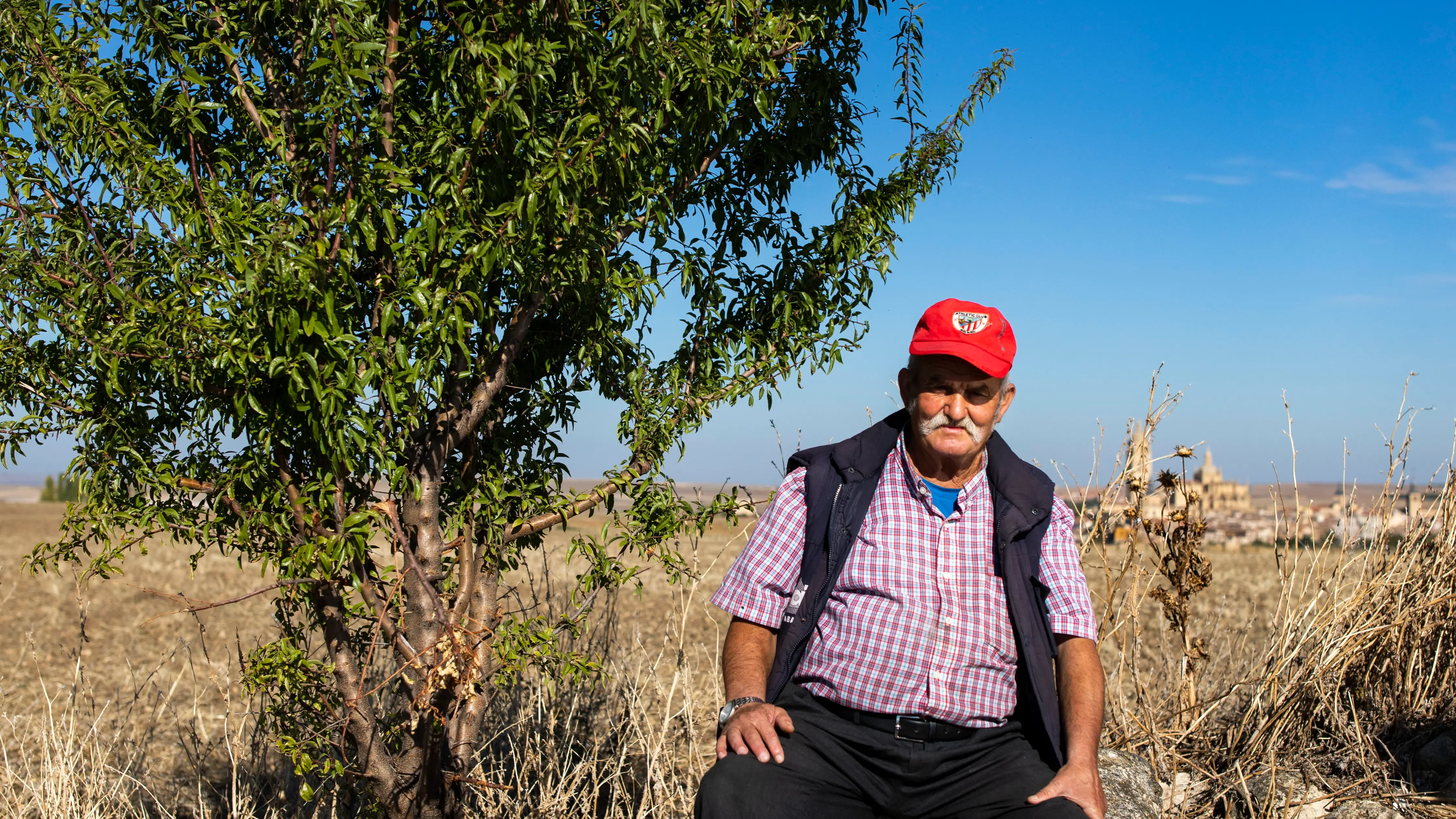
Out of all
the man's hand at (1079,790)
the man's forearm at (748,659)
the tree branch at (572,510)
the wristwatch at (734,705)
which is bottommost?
the man's hand at (1079,790)

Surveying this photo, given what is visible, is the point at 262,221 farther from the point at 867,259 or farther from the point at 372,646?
the point at 867,259

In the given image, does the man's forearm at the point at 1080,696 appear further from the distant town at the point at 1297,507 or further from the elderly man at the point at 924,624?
the distant town at the point at 1297,507

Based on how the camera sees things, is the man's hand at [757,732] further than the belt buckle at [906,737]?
No

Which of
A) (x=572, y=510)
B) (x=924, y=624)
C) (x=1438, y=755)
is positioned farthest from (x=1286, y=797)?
(x=572, y=510)

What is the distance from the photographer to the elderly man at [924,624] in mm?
2932

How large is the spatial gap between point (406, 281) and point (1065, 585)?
2.10 metres

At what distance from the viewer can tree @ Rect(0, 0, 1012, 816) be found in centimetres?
277

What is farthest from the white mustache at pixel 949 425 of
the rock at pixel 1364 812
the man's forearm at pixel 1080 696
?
the rock at pixel 1364 812

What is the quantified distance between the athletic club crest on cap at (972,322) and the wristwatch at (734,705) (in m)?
1.25

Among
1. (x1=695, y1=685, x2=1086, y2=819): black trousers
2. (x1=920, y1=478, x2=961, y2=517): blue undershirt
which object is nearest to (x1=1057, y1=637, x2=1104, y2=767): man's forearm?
(x1=695, y1=685, x2=1086, y2=819): black trousers

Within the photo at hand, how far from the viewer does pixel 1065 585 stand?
3.14m

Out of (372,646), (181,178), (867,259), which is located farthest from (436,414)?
(867,259)

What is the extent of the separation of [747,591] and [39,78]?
8.27ft

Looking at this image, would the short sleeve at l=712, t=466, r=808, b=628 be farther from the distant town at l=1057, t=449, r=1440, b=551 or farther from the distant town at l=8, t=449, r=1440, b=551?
the distant town at l=1057, t=449, r=1440, b=551
